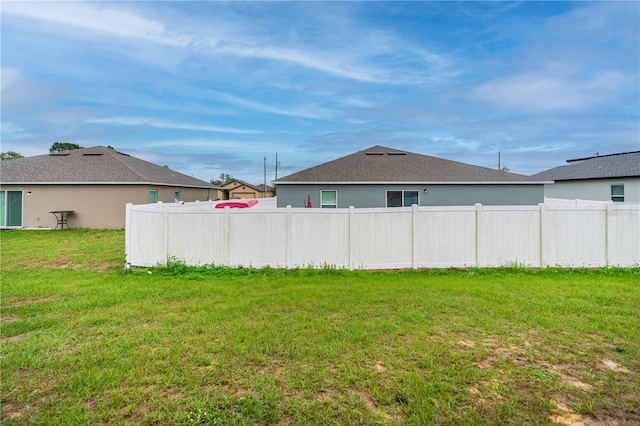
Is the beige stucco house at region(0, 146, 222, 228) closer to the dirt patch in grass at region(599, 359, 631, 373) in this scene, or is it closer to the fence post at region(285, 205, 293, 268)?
the fence post at region(285, 205, 293, 268)

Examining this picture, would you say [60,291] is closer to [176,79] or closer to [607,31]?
[176,79]

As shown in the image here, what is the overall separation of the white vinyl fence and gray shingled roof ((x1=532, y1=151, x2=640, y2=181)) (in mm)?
10860

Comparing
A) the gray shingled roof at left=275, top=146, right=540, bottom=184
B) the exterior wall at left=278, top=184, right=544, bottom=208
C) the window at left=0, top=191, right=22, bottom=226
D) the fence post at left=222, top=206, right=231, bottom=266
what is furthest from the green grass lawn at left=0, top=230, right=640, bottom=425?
the window at left=0, top=191, right=22, bottom=226

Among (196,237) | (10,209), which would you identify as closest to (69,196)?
(10,209)

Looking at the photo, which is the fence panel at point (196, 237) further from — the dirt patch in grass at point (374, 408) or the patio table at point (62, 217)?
the patio table at point (62, 217)

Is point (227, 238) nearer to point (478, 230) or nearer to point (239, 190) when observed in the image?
point (478, 230)

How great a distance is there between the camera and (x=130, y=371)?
10.3 feet

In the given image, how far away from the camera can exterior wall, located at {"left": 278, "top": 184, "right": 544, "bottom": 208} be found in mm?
15625

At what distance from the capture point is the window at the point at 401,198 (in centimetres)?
1580

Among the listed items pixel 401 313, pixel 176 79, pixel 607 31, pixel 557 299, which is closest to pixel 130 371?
pixel 401 313

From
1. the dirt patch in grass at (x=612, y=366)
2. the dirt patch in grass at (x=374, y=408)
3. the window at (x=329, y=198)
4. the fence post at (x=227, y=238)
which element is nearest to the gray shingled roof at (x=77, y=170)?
the window at (x=329, y=198)

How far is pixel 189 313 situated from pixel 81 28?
839 cm

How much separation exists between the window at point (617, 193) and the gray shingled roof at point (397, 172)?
22.8ft

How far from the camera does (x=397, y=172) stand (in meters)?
16.4
